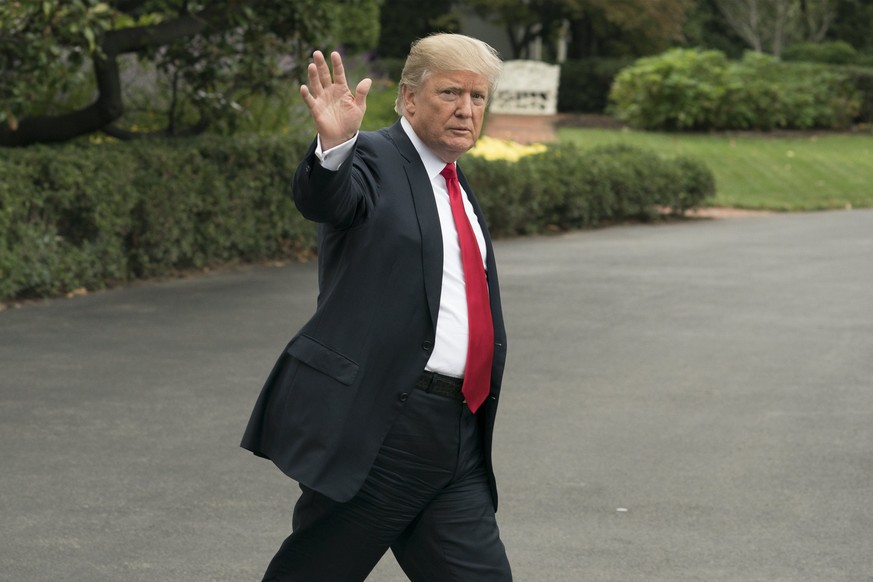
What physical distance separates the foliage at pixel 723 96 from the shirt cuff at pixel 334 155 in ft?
82.3

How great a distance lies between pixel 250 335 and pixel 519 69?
79.5 ft

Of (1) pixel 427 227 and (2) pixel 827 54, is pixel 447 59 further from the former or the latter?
(2) pixel 827 54

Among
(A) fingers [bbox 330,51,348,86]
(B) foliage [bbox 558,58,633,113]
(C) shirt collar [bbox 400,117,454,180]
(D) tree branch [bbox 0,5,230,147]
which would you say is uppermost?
(A) fingers [bbox 330,51,348,86]

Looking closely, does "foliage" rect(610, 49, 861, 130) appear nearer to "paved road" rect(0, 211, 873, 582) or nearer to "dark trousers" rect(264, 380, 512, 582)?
"paved road" rect(0, 211, 873, 582)

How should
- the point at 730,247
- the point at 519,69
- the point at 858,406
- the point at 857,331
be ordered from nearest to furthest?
the point at 858,406, the point at 857,331, the point at 730,247, the point at 519,69

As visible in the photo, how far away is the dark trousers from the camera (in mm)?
3492

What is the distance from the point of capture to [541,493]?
6352 mm

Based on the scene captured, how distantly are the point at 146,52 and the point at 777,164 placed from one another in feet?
45.6

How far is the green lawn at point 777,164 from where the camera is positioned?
21281mm

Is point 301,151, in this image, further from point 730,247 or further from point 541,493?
point 541,493

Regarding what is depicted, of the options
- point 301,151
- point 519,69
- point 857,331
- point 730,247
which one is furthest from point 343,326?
point 519,69

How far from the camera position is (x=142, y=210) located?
12.0 m

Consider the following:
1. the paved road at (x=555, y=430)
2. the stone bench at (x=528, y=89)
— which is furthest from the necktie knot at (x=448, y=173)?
the stone bench at (x=528, y=89)

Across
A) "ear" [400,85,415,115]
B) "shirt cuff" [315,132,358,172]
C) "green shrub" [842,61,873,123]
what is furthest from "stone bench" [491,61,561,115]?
"shirt cuff" [315,132,358,172]
